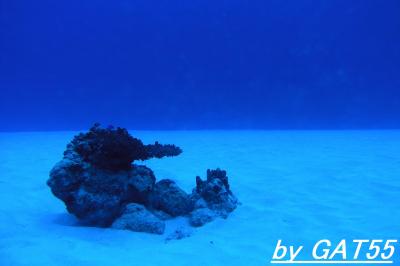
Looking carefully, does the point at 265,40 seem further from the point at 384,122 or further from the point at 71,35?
the point at 71,35

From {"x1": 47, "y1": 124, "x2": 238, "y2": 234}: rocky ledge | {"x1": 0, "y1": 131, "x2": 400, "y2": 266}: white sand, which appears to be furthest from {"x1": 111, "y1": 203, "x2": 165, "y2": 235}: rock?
{"x1": 0, "y1": 131, "x2": 400, "y2": 266}: white sand

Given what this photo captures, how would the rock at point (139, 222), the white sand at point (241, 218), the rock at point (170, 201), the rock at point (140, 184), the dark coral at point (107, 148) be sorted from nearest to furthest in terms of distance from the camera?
the white sand at point (241, 218), the rock at point (139, 222), the dark coral at point (107, 148), the rock at point (140, 184), the rock at point (170, 201)

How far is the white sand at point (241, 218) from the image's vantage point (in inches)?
123

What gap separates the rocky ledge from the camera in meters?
3.74

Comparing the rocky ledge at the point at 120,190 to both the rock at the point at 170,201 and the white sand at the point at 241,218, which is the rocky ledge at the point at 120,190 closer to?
the rock at the point at 170,201

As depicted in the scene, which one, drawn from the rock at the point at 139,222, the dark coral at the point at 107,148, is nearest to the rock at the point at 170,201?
the rock at the point at 139,222

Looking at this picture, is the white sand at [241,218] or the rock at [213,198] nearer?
the white sand at [241,218]

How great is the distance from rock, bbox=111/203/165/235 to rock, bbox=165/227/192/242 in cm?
15

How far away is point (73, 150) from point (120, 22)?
4828 centimetres

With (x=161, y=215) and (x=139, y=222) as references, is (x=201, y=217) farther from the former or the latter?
(x=139, y=222)

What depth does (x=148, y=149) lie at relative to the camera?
4.51 meters

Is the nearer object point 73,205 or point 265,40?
point 73,205

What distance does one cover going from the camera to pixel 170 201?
14.1ft

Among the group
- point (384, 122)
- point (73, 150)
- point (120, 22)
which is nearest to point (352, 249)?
point (73, 150)
